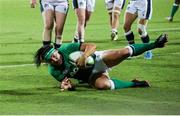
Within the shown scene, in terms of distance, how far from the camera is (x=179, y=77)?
1065 cm

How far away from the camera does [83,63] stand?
9289 millimetres

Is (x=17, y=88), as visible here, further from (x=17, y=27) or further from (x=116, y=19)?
(x=17, y=27)

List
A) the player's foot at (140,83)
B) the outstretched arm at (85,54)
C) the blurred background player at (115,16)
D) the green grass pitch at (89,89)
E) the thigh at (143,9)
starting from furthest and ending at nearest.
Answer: the blurred background player at (115,16) < the thigh at (143,9) < the player's foot at (140,83) < the outstretched arm at (85,54) < the green grass pitch at (89,89)

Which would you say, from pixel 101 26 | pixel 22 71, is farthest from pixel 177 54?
pixel 101 26

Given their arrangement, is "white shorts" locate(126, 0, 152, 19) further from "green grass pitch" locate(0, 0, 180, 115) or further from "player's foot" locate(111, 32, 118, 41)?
"player's foot" locate(111, 32, 118, 41)

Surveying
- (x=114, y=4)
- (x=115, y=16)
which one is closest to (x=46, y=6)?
(x=115, y=16)

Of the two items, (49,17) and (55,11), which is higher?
(55,11)

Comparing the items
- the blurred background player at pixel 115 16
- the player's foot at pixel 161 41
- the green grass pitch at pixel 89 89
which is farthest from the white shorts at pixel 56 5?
the blurred background player at pixel 115 16

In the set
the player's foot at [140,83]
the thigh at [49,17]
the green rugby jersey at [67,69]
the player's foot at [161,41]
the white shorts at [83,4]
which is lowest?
the player's foot at [140,83]

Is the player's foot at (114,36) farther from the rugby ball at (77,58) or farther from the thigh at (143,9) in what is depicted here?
the rugby ball at (77,58)

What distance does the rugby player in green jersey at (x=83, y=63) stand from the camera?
9.30 meters

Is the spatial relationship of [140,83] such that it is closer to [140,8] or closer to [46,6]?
[46,6]

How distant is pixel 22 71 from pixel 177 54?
379 cm

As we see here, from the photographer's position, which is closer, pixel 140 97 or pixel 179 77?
pixel 140 97
